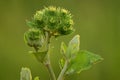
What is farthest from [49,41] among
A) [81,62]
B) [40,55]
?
[81,62]

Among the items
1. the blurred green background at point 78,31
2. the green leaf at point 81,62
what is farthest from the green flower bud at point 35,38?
the blurred green background at point 78,31

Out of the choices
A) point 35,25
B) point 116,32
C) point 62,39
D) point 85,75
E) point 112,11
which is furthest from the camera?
point 112,11

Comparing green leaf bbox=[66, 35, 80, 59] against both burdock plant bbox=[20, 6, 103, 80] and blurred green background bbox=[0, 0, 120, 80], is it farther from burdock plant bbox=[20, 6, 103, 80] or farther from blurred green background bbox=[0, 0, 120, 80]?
blurred green background bbox=[0, 0, 120, 80]

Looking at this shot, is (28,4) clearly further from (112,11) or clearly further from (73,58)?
(73,58)

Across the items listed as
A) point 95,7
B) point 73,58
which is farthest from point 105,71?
point 73,58

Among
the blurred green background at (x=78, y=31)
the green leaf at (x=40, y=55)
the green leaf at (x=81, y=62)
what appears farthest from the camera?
the blurred green background at (x=78, y=31)

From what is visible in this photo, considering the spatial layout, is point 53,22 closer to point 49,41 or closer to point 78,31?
point 49,41

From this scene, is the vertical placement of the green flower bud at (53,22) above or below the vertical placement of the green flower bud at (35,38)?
above

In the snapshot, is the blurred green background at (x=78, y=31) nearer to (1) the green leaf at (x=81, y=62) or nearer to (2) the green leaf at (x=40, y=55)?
(1) the green leaf at (x=81, y=62)
